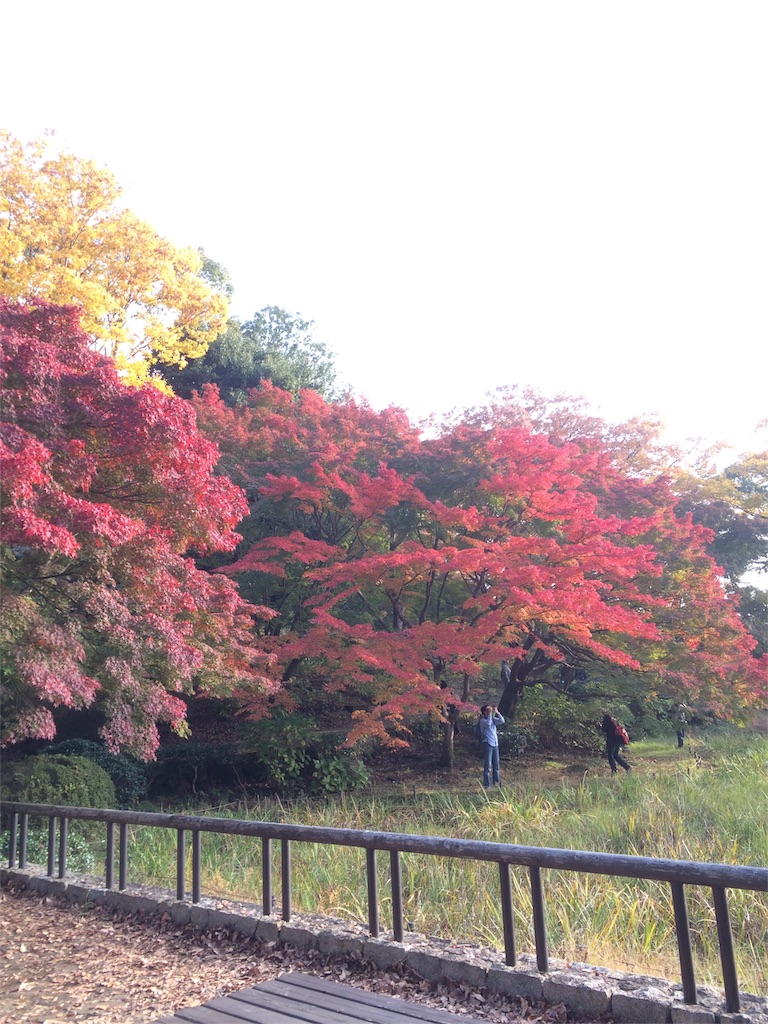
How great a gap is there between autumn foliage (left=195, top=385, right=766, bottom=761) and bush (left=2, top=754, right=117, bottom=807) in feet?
9.22

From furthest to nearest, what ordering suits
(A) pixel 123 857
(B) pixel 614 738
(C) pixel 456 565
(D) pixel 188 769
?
(D) pixel 188 769, (B) pixel 614 738, (C) pixel 456 565, (A) pixel 123 857

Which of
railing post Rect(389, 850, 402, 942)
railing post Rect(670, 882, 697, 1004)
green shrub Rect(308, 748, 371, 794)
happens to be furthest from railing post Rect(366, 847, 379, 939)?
green shrub Rect(308, 748, 371, 794)

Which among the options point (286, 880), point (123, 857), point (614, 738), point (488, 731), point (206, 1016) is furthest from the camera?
point (614, 738)

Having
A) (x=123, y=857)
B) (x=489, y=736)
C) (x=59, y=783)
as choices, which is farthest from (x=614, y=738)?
(x=123, y=857)

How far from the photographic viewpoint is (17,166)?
14.1 meters

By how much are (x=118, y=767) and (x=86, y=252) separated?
9404 mm

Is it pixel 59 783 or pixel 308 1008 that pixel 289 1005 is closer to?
pixel 308 1008

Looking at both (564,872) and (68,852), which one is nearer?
(564,872)

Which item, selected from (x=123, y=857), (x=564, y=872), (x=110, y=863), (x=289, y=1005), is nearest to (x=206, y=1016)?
(x=289, y=1005)

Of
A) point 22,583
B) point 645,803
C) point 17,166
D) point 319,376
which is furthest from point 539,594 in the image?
point 319,376

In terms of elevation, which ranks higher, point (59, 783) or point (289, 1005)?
point (59, 783)

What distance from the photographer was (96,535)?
647cm

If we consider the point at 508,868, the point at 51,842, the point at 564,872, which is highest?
the point at 508,868

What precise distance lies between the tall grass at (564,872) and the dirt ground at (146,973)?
0.84 metres
